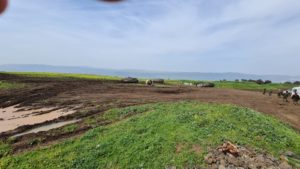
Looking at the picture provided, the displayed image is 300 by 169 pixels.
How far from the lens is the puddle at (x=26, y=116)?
23656mm

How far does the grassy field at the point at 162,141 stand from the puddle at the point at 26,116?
5.14 m

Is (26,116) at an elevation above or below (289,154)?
below

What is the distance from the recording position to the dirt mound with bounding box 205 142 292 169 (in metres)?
14.2

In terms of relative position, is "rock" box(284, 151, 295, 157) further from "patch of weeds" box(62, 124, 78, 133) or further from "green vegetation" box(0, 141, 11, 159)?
"green vegetation" box(0, 141, 11, 159)

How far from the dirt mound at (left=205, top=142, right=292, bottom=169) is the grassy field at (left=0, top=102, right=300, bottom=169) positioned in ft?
1.27

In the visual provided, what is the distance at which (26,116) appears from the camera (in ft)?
84.6

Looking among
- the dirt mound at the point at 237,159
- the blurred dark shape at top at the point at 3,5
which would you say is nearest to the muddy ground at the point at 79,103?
the dirt mound at the point at 237,159

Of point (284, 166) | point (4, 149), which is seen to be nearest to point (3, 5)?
point (284, 166)

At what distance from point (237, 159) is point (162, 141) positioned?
3.17m

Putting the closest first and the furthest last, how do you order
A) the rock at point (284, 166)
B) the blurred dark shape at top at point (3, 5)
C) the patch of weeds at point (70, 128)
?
the blurred dark shape at top at point (3, 5), the rock at point (284, 166), the patch of weeds at point (70, 128)

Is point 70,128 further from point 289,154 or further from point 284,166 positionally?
point 284,166

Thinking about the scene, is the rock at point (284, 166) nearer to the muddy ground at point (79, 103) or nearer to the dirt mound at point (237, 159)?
the dirt mound at point (237, 159)

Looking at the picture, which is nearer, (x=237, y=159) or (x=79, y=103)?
(x=237, y=159)

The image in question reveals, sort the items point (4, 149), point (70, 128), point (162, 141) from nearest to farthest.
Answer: point (162, 141)
point (4, 149)
point (70, 128)
